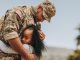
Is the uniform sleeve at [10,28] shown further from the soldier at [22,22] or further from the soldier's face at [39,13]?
the soldier's face at [39,13]

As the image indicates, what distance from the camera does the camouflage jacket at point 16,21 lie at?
695 centimetres

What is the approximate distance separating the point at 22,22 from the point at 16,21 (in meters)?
0.12

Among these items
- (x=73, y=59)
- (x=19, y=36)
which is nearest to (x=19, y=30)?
(x=19, y=36)

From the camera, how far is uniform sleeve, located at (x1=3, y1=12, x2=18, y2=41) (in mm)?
6922

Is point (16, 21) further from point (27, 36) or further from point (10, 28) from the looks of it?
point (27, 36)

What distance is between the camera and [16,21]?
6992mm

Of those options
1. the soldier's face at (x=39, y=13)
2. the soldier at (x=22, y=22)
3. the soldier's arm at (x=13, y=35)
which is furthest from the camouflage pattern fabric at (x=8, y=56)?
the soldier's face at (x=39, y=13)

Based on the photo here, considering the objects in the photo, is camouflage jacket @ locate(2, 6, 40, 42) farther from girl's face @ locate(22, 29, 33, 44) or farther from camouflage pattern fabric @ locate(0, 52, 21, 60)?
camouflage pattern fabric @ locate(0, 52, 21, 60)

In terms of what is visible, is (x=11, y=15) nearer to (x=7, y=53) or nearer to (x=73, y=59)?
(x=7, y=53)

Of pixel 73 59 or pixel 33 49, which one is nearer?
pixel 33 49

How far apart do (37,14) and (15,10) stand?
0.32 meters

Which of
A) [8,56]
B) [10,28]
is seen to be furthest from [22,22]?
[8,56]

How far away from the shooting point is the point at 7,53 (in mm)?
7277

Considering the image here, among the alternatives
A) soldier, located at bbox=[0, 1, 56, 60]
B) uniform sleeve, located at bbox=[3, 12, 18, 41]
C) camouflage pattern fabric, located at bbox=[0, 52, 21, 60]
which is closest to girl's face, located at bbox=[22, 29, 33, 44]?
soldier, located at bbox=[0, 1, 56, 60]
